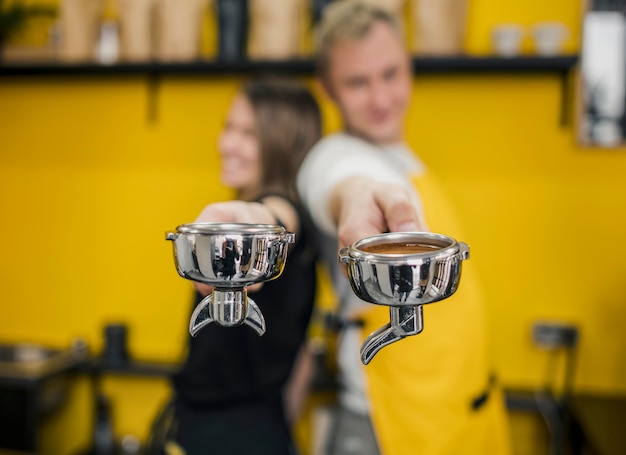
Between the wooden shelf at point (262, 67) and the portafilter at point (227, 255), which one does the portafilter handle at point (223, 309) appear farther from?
the wooden shelf at point (262, 67)

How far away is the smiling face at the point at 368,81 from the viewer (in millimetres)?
1053

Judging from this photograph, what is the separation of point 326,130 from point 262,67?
0.29 metres

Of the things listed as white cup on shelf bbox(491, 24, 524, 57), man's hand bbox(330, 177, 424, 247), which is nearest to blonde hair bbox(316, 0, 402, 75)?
man's hand bbox(330, 177, 424, 247)

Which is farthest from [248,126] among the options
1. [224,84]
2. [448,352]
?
[224,84]

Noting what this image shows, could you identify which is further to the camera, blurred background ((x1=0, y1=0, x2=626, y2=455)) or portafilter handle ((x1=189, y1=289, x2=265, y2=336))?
blurred background ((x1=0, y1=0, x2=626, y2=455))

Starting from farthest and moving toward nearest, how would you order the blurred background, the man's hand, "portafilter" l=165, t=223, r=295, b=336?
the blurred background
the man's hand
"portafilter" l=165, t=223, r=295, b=336

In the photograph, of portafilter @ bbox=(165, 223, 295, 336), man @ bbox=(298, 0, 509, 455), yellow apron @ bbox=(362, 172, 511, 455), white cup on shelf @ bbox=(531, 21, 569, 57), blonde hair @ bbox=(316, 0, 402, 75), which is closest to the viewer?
portafilter @ bbox=(165, 223, 295, 336)

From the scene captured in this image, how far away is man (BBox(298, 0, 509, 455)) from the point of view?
0.58 metres

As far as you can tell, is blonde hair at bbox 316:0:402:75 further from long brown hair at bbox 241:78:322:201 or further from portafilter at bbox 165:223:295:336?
portafilter at bbox 165:223:295:336

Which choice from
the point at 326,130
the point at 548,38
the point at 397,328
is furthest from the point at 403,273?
the point at 548,38

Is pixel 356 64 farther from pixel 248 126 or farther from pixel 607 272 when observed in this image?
pixel 607 272

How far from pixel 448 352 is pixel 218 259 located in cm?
47

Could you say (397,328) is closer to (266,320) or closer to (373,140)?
(266,320)

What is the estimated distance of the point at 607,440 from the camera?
132cm
